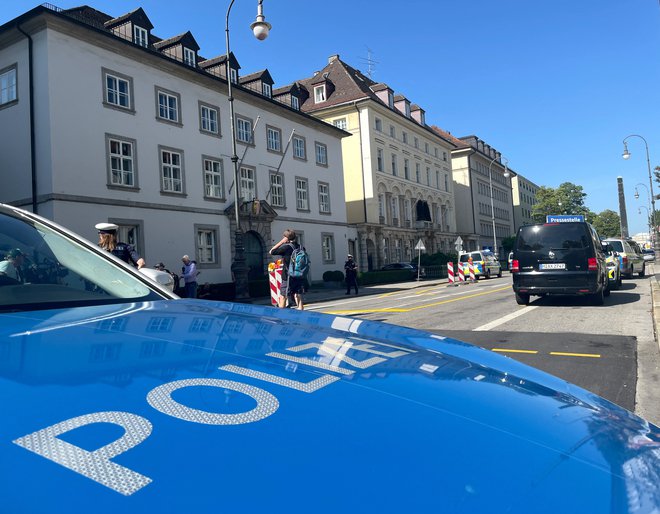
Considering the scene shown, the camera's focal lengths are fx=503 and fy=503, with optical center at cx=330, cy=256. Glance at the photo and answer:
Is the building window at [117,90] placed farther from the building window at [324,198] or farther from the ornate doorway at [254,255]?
the building window at [324,198]

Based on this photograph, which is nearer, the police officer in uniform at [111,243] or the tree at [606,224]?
the police officer in uniform at [111,243]

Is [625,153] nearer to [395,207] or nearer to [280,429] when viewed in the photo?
[395,207]

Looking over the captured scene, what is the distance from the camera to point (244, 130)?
2927cm

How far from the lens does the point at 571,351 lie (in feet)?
21.0

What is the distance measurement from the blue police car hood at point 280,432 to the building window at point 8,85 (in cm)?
2370

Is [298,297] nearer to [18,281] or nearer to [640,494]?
[18,281]

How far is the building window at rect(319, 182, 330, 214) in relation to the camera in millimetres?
35906

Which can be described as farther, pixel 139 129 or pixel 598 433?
pixel 139 129

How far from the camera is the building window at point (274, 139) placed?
102 feet

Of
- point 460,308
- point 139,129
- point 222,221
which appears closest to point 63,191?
point 139,129

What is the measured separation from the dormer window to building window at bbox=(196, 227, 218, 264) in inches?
364

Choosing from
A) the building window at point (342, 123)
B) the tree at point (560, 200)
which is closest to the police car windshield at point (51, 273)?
the building window at point (342, 123)

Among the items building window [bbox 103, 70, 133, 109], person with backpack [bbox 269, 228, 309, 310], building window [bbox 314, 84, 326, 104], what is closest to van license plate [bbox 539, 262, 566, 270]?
person with backpack [bbox 269, 228, 309, 310]

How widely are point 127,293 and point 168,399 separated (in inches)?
54.6
